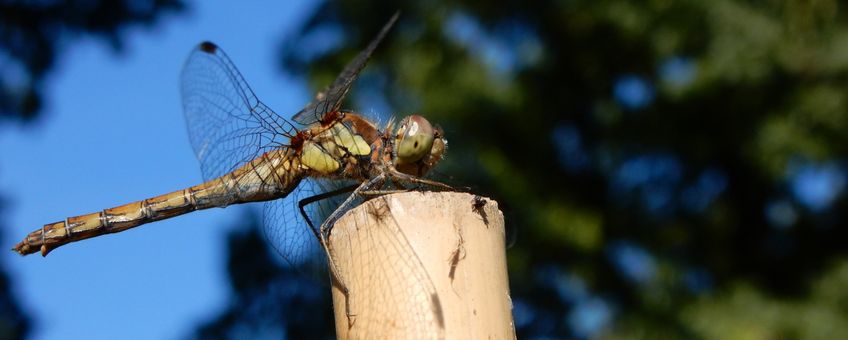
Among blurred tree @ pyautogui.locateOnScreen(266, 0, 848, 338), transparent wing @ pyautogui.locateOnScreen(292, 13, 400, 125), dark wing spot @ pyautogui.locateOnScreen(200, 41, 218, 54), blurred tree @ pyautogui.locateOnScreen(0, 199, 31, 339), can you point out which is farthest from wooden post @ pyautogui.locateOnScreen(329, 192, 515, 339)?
blurred tree @ pyautogui.locateOnScreen(0, 199, 31, 339)

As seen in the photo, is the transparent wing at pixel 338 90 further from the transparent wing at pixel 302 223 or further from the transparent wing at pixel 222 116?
the transparent wing at pixel 302 223

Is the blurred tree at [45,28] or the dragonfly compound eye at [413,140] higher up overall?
the blurred tree at [45,28]

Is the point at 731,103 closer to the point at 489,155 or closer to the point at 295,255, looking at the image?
the point at 489,155

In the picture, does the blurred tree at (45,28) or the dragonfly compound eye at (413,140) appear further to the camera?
the blurred tree at (45,28)

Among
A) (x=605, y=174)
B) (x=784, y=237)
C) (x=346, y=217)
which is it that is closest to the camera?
(x=346, y=217)

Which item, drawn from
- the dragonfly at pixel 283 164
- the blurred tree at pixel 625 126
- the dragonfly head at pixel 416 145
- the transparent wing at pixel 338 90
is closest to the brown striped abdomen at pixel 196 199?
the dragonfly at pixel 283 164

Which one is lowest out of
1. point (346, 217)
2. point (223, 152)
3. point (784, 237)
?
point (346, 217)

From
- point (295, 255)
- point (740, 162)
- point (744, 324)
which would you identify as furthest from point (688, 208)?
point (295, 255)
